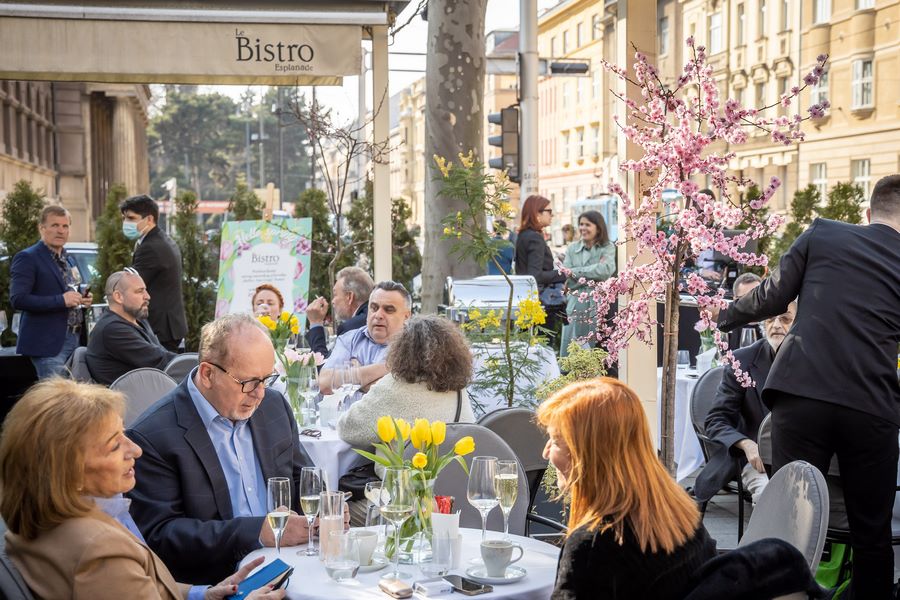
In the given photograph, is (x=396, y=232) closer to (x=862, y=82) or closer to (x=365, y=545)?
(x=365, y=545)

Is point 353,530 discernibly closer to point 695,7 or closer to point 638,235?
point 638,235

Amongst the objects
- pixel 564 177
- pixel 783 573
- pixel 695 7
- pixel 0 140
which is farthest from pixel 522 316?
pixel 564 177

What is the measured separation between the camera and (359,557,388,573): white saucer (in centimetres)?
310

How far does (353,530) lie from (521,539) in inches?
23.6

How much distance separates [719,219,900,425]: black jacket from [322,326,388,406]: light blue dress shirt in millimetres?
2527

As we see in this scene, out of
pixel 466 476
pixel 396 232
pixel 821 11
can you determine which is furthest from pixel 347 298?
pixel 821 11

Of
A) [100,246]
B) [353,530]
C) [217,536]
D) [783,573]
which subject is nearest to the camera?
[783,573]

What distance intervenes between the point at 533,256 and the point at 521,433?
212 inches

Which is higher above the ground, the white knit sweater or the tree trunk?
the tree trunk

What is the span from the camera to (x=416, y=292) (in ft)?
47.0

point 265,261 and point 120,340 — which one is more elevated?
point 265,261

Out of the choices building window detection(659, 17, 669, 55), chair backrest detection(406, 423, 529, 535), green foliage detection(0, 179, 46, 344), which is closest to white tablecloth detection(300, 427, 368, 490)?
Result: chair backrest detection(406, 423, 529, 535)

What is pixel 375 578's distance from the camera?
9.98 feet

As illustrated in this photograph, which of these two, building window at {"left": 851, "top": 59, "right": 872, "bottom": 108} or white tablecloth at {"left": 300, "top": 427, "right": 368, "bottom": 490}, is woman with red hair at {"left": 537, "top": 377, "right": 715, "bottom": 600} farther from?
building window at {"left": 851, "top": 59, "right": 872, "bottom": 108}
